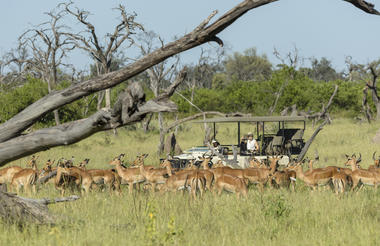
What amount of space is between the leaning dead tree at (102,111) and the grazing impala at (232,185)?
426 cm

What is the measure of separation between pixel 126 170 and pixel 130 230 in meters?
4.58

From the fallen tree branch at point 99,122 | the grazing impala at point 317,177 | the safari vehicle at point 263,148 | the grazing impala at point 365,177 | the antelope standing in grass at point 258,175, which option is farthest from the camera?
the safari vehicle at point 263,148

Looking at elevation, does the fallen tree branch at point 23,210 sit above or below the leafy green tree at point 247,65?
below

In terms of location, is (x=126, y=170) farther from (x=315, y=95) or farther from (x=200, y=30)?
(x=315, y=95)

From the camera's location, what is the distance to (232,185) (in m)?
9.52

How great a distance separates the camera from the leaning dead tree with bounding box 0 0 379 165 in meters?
5.26

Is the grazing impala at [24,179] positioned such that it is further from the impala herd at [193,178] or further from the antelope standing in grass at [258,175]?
the antelope standing in grass at [258,175]

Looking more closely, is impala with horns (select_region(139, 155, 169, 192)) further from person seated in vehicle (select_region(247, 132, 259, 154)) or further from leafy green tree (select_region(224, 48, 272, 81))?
leafy green tree (select_region(224, 48, 272, 81))

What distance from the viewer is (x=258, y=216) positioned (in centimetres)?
752

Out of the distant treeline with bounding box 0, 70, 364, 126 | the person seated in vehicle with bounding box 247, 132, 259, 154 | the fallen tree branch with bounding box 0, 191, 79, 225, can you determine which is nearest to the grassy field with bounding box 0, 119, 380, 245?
the fallen tree branch with bounding box 0, 191, 79, 225

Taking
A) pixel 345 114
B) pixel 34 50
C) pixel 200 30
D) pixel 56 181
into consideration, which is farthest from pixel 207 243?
pixel 345 114

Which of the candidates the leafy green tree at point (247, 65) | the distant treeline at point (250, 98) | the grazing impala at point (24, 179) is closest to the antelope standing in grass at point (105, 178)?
the grazing impala at point (24, 179)

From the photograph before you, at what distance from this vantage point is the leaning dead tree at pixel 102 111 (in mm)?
5262

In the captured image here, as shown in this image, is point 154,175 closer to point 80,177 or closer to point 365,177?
point 80,177
